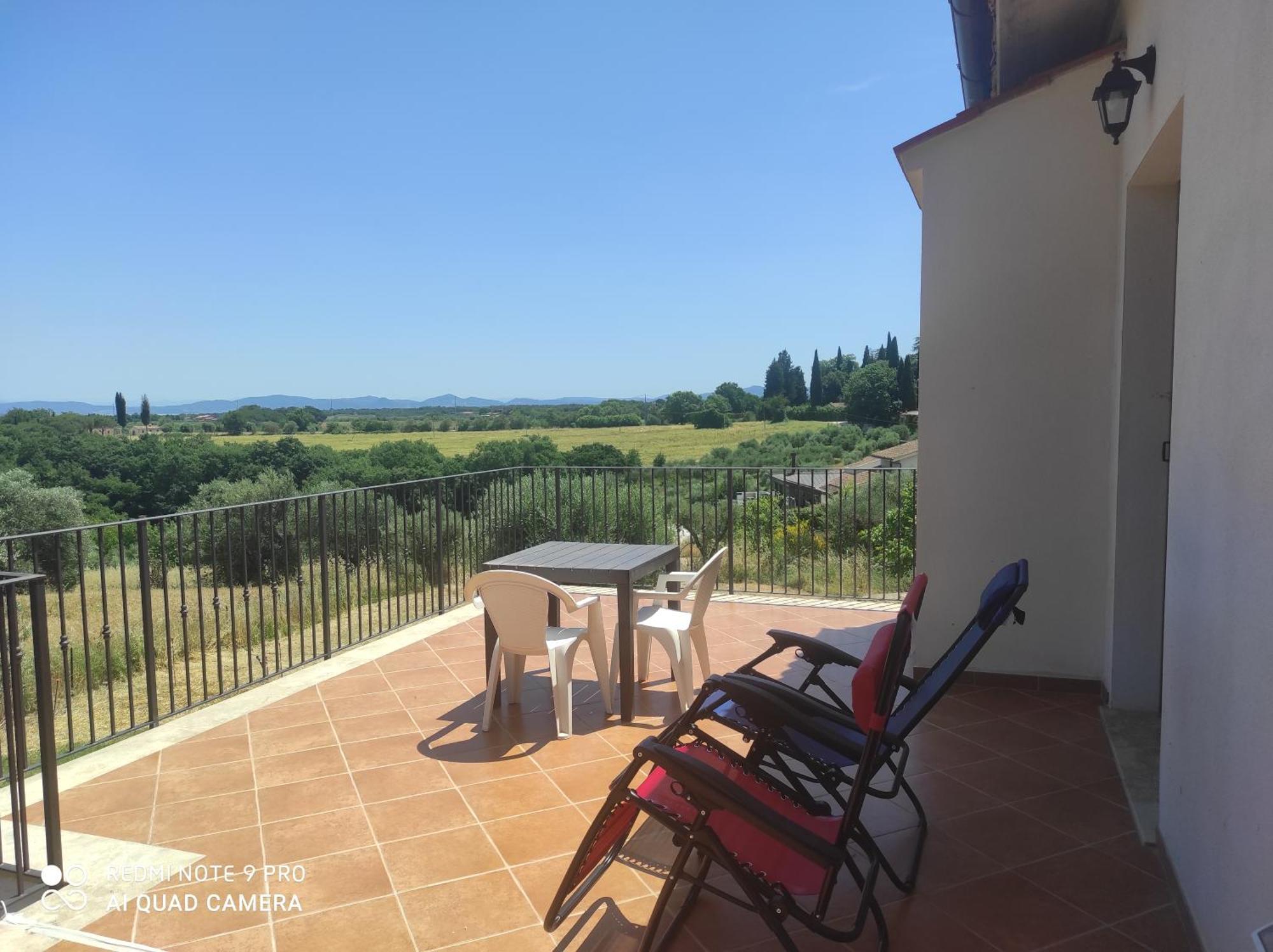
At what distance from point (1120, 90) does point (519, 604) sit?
11.0 ft

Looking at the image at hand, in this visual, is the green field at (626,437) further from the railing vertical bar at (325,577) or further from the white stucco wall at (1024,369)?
the white stucco wall at (1024,369)

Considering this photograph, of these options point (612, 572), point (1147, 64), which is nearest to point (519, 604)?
point (612, 572)

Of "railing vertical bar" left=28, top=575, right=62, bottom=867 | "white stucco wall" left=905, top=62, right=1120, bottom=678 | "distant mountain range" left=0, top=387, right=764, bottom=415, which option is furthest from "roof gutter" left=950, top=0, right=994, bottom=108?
"distant mountain range" left=0, top=387, right=764, bottom=415

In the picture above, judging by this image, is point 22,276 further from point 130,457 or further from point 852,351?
point 852,351

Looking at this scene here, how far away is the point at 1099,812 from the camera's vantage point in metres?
2.81

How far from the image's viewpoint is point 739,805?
1.77 metres

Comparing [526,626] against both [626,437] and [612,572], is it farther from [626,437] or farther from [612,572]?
[626,437]

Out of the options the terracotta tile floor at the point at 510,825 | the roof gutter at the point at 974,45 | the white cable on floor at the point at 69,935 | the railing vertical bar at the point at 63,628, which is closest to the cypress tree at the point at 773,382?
the roof gutter at the point at 974,45

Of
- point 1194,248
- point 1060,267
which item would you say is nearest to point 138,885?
point 1194,248

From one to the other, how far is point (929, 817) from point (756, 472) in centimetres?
437

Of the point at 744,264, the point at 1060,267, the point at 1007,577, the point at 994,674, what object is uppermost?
the point at 744,264

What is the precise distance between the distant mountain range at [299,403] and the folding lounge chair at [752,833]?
24.3m

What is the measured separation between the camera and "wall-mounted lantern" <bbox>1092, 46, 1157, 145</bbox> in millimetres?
3031

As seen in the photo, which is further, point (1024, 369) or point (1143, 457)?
point (1024, 369)
